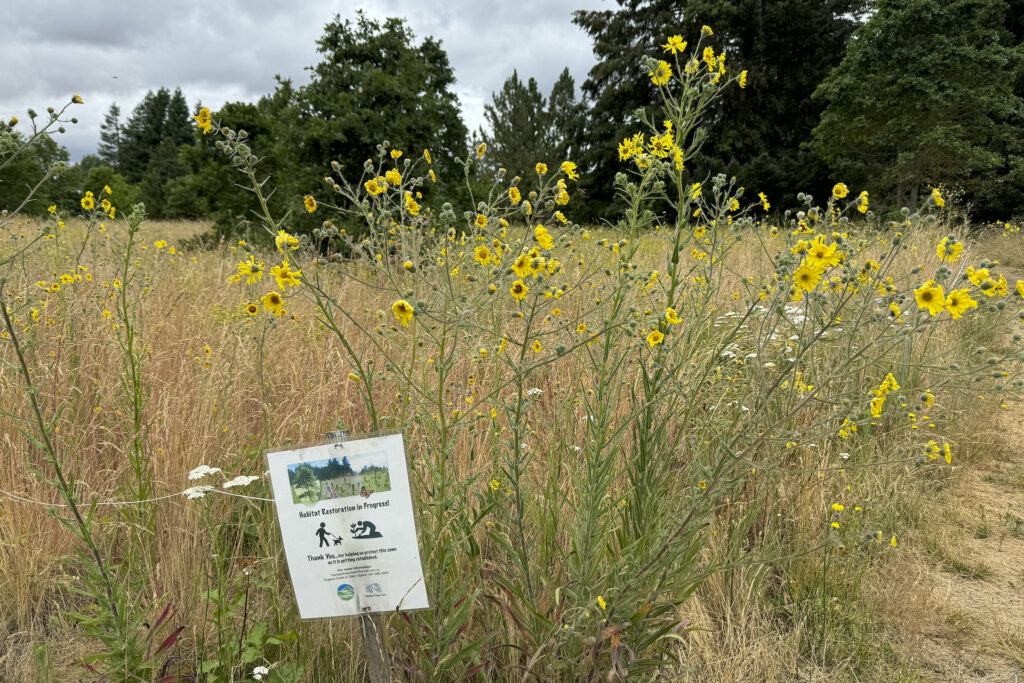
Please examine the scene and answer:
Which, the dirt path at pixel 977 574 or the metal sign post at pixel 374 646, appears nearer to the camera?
the metal sign post at pixel 374 646

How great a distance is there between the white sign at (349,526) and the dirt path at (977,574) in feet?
5.77

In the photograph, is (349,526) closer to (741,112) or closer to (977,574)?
(977,574)

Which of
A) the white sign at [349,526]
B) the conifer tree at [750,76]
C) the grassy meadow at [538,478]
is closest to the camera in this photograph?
the white sign at [349,526]

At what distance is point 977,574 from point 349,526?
2.58 m

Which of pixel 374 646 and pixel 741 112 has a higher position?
pixel 741 112

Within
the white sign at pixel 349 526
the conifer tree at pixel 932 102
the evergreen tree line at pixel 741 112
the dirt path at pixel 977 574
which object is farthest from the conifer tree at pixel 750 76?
the white sign at pixel 349 526

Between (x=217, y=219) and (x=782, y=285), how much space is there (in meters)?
10.4

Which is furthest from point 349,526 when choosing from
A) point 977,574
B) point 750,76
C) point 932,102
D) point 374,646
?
point 750,76

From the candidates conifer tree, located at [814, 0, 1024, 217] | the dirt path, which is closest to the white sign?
the dirt path

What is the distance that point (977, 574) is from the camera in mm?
2367

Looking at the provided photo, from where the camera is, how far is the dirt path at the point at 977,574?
75.2 inches

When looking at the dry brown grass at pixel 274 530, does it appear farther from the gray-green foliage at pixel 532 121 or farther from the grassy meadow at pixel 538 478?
the gray-green foliage at pixel 532 121

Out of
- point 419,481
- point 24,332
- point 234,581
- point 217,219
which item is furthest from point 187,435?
point 217,219

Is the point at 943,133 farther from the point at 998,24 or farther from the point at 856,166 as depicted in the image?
the point at 998,24
